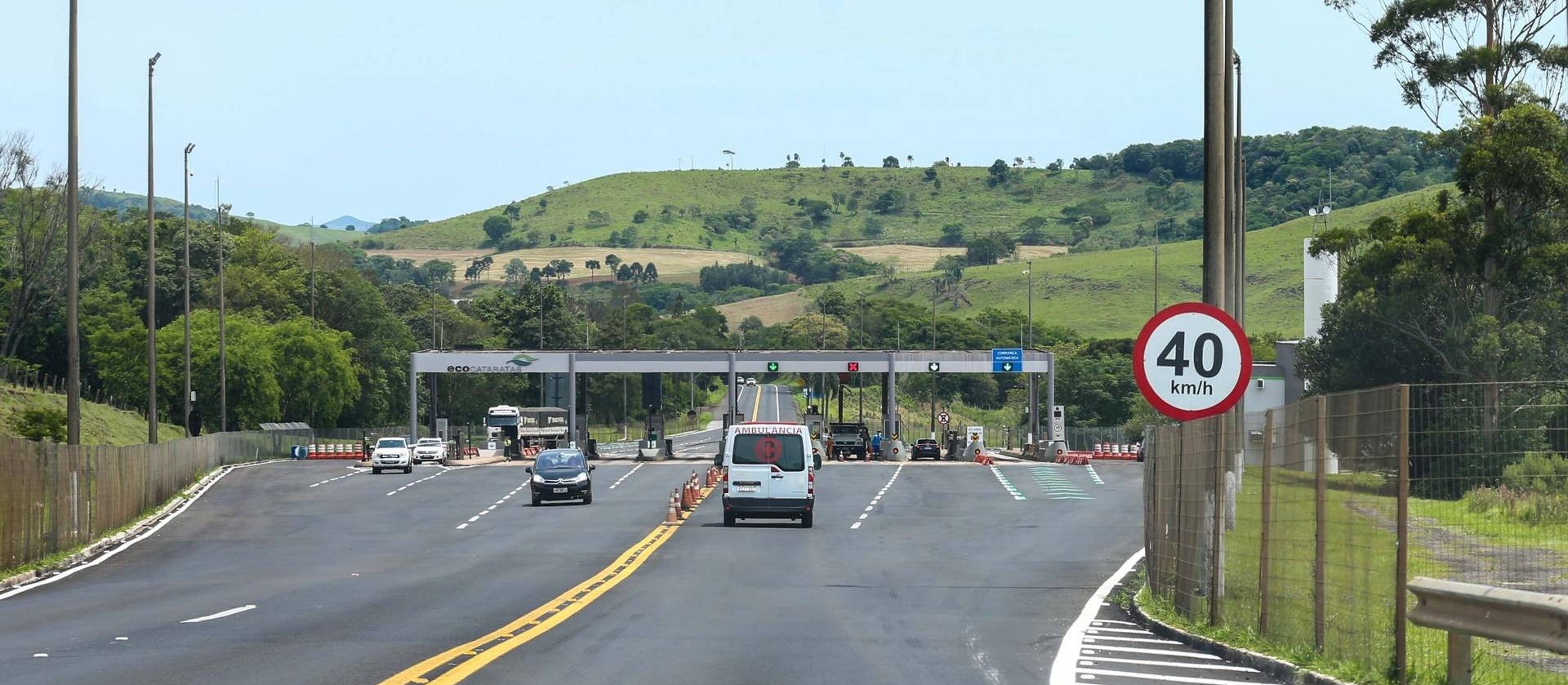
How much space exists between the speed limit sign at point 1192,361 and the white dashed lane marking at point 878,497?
24388 mm

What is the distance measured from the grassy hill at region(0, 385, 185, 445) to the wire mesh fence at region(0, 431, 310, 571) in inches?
734

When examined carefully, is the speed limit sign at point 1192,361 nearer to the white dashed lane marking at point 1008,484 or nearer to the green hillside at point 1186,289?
the white dashed lane marking at point 1008,484

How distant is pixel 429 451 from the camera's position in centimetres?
7900

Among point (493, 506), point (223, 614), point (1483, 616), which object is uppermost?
point (1483, 616)

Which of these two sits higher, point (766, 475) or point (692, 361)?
point (692, 361)

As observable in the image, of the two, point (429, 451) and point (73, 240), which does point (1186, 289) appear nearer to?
point (429, 451)

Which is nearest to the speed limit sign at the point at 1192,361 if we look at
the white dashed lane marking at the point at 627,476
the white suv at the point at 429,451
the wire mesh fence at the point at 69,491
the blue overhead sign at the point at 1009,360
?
the wire mesh fence at the point at 69,491

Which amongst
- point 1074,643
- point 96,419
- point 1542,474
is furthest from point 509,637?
point 96,419

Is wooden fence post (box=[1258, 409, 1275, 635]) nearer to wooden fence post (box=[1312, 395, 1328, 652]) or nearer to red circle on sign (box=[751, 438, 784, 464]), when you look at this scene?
wooden fence post (box=[1312, 395, 1328, 652])

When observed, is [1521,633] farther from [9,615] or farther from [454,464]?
[454,464]

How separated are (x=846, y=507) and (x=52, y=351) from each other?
70.2 meters

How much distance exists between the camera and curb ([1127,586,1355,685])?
12555 millimetres

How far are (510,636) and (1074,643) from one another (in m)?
5.20

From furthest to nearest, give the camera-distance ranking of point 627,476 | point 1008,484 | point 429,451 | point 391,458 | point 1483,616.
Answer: point 429,451, point 391,458, point 627,476, point 1008,484, point 1483,616
